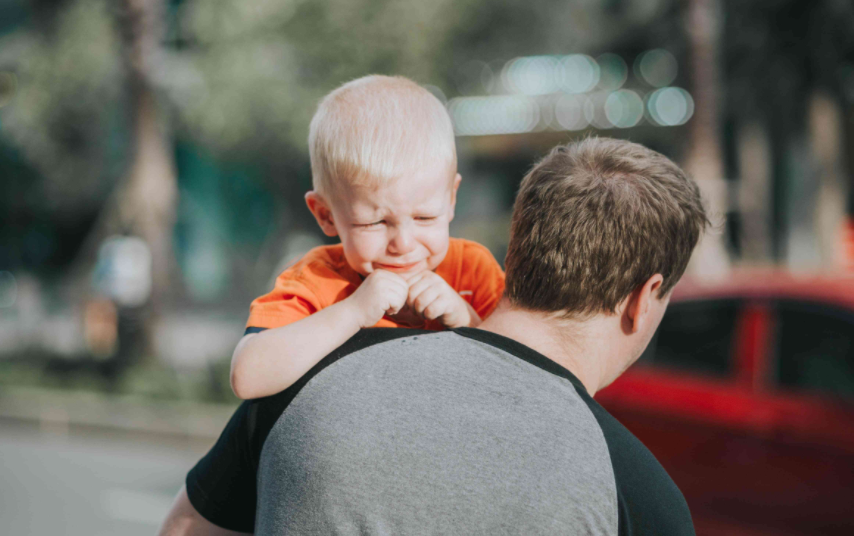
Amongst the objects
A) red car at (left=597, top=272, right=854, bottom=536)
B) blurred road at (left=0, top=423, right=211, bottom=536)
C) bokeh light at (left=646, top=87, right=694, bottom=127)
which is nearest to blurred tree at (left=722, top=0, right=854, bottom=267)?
bokeh light at (left=646, top=87, right=694, bottom=127)

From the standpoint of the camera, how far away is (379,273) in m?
1.57

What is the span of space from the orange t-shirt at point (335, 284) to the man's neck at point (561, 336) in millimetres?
252

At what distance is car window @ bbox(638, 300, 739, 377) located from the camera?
4.06m

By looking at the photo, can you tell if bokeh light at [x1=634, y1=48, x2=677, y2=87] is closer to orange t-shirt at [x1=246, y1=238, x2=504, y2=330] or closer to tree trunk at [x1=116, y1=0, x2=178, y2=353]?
tree trunk at [x1=116, y1=0, x2=178, y2=353]

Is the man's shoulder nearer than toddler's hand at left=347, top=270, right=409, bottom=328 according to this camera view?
Yes

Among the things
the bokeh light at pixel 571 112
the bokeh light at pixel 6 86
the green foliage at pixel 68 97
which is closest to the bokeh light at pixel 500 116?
the bokeh light at pixel 571 112

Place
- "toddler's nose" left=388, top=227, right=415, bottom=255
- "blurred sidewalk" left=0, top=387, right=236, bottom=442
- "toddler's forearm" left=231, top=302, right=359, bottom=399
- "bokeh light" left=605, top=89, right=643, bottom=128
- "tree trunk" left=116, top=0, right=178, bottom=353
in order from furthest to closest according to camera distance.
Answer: "bokeh light" left=605, top=89, right=643, bottom=128 < "tree trunk" left=116, top=0, right=178, bottom=353 < "blurred sidewalk" left=0, top=387, right=236, bottom=442 < "toddler's nose" left=388, top=227, right=415, bottom=255 < "toddler's forearm" left=231, top=302, right=359, bottom=399

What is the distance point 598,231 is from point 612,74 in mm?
16259

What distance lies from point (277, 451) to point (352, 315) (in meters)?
0.29

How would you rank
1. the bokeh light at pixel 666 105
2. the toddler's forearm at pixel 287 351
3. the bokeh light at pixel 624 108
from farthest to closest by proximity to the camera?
the bokeh light at pixel 624 108, the bokeh light at pixel 666 105, the toddler's forearm at pixel 287 351

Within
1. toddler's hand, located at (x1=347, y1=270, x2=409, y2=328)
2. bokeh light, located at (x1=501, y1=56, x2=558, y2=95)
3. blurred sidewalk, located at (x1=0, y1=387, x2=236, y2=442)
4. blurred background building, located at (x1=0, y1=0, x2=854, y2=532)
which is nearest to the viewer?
toddler's hand, located at (x1=347, y1=270, x2=409, y2=328)

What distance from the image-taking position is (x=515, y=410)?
3.96ft

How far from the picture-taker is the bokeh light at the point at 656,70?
16.2 metres

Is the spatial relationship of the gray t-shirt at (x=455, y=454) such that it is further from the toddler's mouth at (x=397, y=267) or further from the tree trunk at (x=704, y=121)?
the tree trunk at (x=704, y=121)
